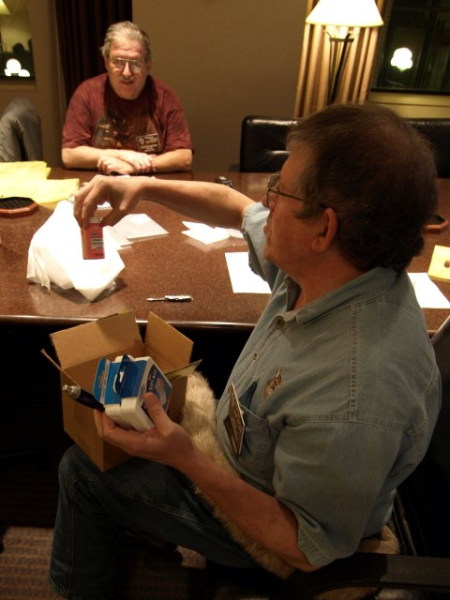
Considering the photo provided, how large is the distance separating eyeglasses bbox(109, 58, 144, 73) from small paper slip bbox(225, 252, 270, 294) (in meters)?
1.40

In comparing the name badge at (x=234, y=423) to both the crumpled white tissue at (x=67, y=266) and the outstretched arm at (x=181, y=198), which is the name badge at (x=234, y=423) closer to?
the crumpled white tissue at (x=67, y=266)

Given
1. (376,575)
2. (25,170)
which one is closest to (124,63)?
(25,170)

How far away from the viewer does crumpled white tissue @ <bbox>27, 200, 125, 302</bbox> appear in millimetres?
1371

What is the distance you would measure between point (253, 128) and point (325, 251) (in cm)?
202

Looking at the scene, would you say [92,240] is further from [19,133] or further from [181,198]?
[19,133]

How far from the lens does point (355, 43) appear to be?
376cm

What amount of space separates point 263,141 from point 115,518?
2177 mm

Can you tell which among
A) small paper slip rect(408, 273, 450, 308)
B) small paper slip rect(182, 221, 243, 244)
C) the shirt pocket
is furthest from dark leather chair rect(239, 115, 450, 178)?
the shirt pocket

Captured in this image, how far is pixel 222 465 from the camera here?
1.02m

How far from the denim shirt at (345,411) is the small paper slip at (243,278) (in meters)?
0.51

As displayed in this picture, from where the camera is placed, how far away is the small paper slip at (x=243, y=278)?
148 centimetres

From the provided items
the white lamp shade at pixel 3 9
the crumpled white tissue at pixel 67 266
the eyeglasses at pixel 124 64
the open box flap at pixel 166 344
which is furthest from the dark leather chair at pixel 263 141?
the white lamp shade at pixel 3 9

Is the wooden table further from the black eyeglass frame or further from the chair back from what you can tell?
the black eyeglass frame

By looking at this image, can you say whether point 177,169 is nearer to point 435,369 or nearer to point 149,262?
point 149,262
